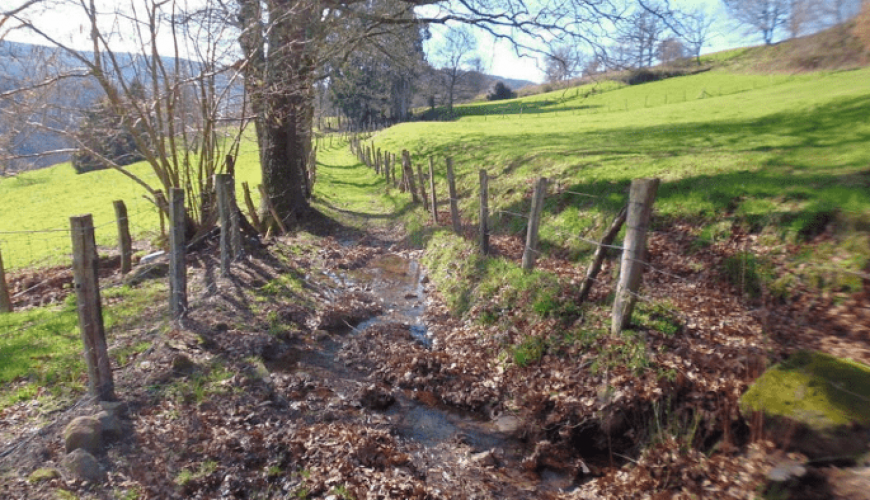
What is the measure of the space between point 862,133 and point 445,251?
9.58m

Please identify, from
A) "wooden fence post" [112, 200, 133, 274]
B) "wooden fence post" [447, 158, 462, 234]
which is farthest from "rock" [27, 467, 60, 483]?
"wooden fence post" [447, 158, 462, 234]

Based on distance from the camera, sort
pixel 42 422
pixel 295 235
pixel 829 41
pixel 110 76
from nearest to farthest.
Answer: pixel 42 422
pixel 829 41
pixel 110 76
pixel 295 235

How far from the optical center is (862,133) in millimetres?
11148

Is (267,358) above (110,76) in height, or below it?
below

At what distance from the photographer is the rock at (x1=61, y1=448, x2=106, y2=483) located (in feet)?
Answer: 14.2

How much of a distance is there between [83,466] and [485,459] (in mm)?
3751

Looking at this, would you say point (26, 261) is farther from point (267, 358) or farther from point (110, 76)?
point (267, 358)

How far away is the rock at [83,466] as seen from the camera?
171 inches

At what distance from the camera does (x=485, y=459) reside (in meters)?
5.44

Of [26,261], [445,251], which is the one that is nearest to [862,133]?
[445,251]

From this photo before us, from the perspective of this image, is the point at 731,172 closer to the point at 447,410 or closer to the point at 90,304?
the point at 447,410

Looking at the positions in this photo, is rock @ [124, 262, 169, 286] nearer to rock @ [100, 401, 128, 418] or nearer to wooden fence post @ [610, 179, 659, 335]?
rock @ [100, 401, 128, 418]

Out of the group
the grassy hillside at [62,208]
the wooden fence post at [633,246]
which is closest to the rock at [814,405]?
the wooden fence post at [633,246]

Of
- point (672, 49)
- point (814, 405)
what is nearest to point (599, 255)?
point (814, 405)
